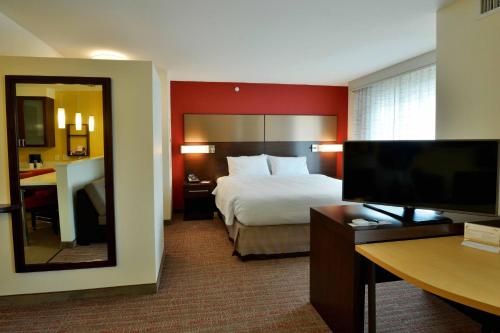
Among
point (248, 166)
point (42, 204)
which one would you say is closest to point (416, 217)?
point (42, 204)

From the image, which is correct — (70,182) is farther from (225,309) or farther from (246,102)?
(246,102)

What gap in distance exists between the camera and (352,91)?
593 cm

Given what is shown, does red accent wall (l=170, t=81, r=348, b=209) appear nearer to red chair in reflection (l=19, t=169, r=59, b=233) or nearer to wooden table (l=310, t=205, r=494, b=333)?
red chair in reflection (l=19, t=169, r=59, b=233)

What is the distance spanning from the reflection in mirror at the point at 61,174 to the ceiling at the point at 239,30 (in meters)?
0.80

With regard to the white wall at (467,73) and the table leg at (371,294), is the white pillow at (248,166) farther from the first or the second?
the table leg at (371,294)

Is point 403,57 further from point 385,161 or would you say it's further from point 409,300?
point 409,300

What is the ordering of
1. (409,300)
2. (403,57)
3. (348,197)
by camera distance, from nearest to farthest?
(348,197) → (409,300) → (403,57)

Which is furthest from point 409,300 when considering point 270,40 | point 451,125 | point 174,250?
point 270,40

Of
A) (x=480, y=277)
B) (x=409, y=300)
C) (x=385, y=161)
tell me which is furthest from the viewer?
(x=409, y=300)

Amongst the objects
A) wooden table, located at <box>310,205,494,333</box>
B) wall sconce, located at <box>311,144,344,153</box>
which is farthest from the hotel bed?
wall sconce, located at <box>311,144,344,153</box>

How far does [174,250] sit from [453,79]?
11.4 ft

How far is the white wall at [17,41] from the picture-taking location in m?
2.77

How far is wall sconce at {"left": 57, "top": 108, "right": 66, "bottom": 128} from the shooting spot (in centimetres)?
270

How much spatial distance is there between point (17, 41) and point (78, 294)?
8.19 ft
